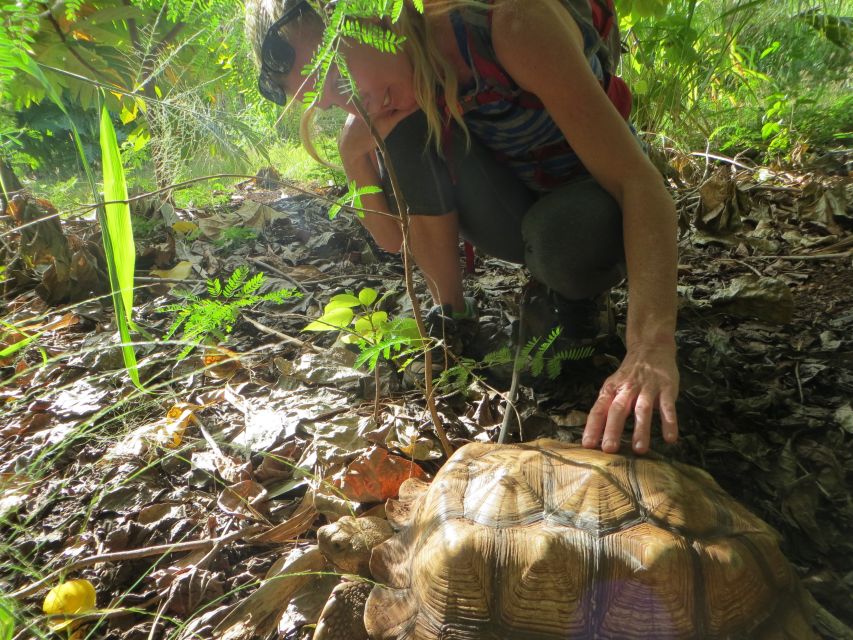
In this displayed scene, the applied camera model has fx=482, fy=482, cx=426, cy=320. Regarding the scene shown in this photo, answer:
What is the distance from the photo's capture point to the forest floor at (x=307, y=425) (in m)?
1.10

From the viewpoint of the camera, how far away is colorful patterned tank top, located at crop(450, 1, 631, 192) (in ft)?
4.11

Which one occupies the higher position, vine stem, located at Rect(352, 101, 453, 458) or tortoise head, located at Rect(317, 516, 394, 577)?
vine stem, located at Rect(352, 101, 453, 458)

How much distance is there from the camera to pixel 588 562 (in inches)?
34.8

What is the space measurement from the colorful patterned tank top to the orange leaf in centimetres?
104

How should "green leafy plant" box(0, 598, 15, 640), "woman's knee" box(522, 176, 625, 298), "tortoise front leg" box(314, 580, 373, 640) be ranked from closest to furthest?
"green leafy plant" box(0, 598, 15, 640)
"tortoise front leg" box(314, 580, 373, 640)
"woman's knee" box(522, 176, 625, 298)

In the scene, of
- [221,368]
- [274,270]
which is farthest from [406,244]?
[274,270]

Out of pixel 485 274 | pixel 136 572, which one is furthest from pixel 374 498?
pixel 485 274

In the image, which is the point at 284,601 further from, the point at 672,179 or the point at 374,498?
the point at 672,179

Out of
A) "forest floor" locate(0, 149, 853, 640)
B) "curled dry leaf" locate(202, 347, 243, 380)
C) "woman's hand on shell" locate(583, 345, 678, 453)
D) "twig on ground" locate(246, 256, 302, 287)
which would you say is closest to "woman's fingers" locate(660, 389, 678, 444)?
"woman's hand on shell" locate(583, 345, 678, 453)

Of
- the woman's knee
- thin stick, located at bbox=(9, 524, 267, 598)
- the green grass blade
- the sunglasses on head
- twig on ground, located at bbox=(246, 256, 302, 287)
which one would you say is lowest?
thin stick, located at bbox=(9, 524, 267, 598)

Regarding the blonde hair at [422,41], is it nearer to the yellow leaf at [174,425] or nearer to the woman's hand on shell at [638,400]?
Result: the woman's hand on shell at [638,400]

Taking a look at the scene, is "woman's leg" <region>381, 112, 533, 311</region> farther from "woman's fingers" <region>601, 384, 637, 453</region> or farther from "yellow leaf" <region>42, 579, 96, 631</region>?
"yellow leaf" <region>42, 579, 96, 631</region>

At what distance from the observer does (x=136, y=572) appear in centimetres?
118

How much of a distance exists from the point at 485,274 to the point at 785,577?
175 cm
